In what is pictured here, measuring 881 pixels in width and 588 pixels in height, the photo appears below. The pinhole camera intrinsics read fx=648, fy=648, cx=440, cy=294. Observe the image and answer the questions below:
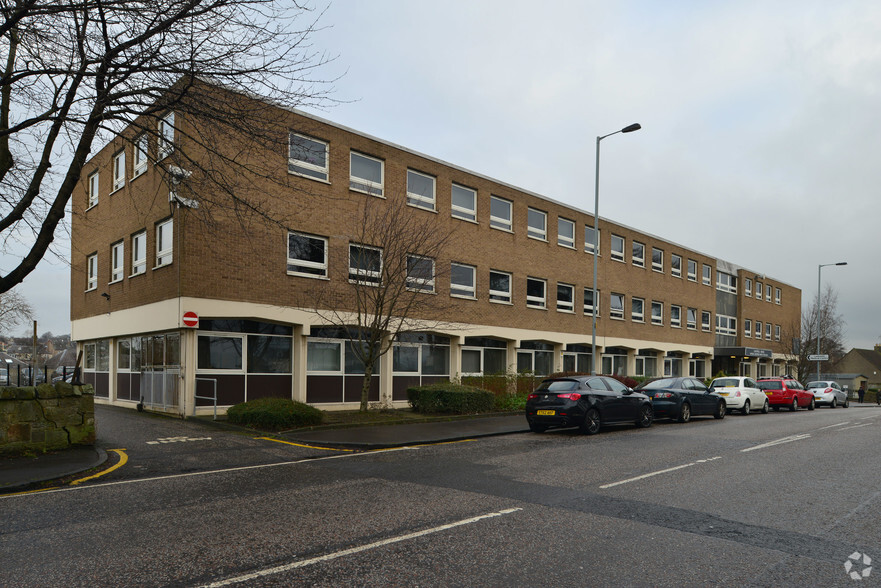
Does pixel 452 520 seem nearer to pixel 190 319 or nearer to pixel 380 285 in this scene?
pixel 380 285

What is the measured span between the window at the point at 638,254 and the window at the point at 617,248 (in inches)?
52.4

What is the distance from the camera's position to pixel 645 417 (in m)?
17.8

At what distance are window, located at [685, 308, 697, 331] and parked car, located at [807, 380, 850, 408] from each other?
295 inches

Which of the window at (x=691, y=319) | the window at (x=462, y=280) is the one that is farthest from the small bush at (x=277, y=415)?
the window at (x=691, y=319)

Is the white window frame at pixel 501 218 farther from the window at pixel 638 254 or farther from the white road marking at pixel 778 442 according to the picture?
the white road marking at pixel 778 442

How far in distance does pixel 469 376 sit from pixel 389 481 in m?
16.1

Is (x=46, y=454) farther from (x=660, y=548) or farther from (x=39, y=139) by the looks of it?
(x=660, y=548)

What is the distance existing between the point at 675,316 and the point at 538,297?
597 inches

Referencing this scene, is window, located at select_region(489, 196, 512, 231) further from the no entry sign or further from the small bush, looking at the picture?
the small bush

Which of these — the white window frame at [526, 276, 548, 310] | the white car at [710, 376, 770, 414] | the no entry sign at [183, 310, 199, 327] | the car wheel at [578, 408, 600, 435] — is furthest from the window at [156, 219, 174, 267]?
the white car at [710, 376, 770, 414]

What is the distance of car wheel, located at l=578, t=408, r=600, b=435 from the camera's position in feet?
50.9

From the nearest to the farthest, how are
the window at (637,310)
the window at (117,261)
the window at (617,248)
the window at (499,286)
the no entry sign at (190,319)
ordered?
the no entry sign at (190,319) → the window at (117,261) → the window at (499,286) → the window at (617,248) → the window at (637,310)

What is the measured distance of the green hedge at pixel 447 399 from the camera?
19438 millimetres

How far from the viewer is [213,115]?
9336mm
